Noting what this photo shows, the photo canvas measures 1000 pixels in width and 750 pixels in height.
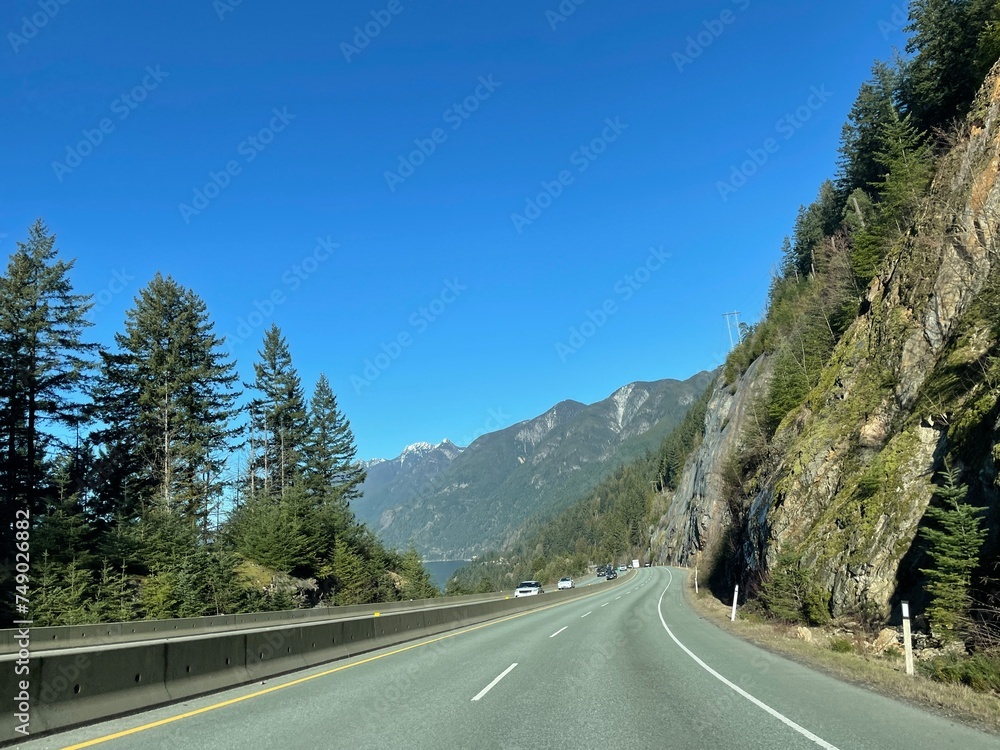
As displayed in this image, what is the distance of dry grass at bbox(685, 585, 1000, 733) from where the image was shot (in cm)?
766

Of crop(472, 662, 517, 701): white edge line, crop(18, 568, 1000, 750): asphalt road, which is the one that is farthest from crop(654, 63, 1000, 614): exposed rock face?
crop(472, 662, 517, 701): white edge line

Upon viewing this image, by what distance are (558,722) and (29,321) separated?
3293cm

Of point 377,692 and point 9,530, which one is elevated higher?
point 9,530

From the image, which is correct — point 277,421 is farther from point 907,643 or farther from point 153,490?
point 907,643

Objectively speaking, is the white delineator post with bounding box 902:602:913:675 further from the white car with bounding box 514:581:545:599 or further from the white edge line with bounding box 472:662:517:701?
the white car with bounding box 514:581:545:599

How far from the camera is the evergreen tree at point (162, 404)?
123 feet

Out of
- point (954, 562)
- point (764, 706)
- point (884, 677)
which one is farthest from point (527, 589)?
point (764, 706)

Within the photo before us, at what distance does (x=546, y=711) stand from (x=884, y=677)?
6.31m

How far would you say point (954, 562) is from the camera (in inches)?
453

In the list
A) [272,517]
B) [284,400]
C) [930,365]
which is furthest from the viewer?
[284,400]

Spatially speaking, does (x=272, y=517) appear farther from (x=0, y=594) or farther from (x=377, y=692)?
(x=377, y=692)

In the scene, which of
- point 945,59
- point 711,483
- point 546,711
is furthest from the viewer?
point 711,483

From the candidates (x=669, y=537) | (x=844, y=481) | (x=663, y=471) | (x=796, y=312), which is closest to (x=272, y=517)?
(x=844, y=481)

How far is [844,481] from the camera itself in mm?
21453
